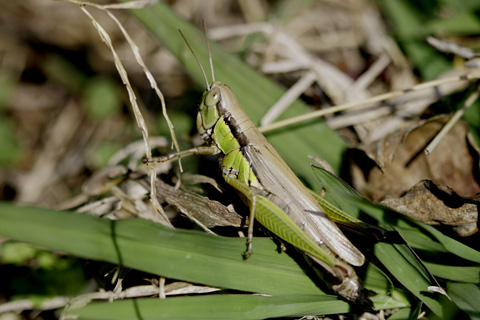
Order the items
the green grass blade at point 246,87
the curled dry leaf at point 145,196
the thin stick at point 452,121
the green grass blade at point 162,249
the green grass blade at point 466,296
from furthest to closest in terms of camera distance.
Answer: the green grass blade at point 246,87, the thin stick at point 452,121, the curled dry leaf at point 145,196, the green grass blade at point 466,296, the green grass blade at point 162,249

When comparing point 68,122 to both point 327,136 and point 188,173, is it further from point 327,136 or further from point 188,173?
point 327,136

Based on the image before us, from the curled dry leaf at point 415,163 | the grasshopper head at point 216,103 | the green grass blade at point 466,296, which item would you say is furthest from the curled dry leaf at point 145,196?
the green grass blade at point 466,296

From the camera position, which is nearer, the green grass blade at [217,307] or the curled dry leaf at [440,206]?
the green grass blade at [217,307]

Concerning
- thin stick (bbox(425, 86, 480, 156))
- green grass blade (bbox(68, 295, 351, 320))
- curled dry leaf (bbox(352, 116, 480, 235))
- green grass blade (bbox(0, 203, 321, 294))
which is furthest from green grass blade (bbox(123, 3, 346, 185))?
green grass blade (bbox(68, 295, 351, 320))

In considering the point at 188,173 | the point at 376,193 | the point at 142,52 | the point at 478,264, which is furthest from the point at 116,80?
the point at 478,264

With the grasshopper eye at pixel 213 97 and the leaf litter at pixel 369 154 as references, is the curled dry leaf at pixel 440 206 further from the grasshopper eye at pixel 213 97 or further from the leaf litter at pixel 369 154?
the grasshopper eye at pixel 213 97
